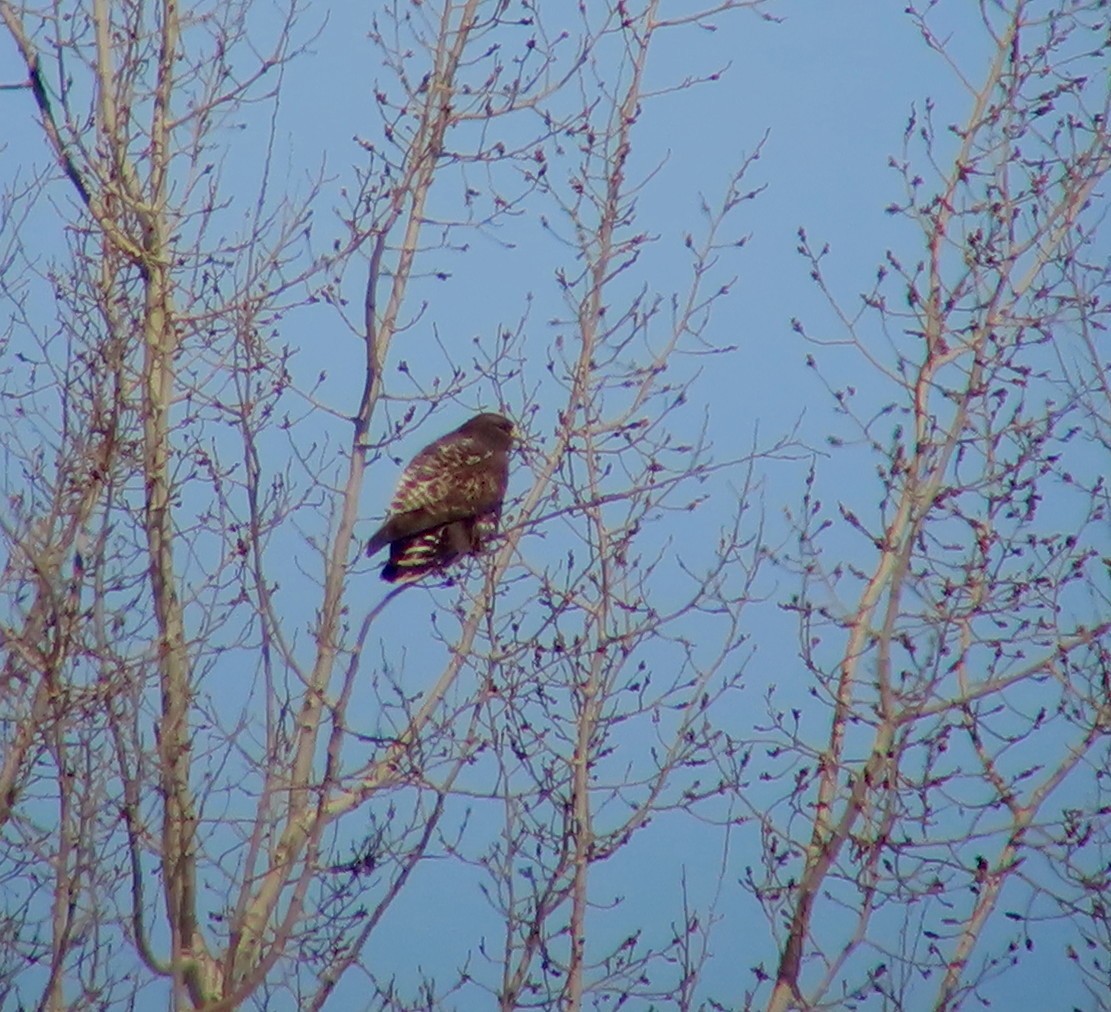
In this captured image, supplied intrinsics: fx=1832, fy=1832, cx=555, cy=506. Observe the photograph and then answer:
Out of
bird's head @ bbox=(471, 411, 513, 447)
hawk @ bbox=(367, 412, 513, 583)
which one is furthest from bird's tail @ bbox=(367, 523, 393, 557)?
bird's head @ bbox=(471, 411, 513, 447)

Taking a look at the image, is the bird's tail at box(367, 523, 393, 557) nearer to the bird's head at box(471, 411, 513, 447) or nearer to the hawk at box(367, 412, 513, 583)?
the hawk at box(367, 412, 513, 583)

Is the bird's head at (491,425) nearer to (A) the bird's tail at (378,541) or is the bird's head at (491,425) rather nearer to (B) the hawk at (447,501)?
(B) the hawk at (447,501)

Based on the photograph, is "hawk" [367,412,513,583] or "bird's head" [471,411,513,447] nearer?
"hawk" [367,412,513,583]

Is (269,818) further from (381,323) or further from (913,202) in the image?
(913,202)

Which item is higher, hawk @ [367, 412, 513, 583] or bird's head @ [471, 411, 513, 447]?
bird's head @ [471, 411, 513, 447]

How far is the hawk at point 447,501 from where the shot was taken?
7422 millimetres

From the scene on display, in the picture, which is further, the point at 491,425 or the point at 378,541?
the point at 491,425

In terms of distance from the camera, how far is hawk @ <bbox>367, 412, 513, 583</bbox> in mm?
7422

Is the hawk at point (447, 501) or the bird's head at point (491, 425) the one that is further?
the bird's head at point (491, 425)

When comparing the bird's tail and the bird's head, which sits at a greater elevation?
the bird's head

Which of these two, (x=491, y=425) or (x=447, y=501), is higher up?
(x=491, y=425)

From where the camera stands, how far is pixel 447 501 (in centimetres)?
768

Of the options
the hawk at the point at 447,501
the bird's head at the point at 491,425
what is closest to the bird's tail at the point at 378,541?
the hawk at the point at 447,501

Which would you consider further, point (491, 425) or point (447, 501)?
point (491, 425)
